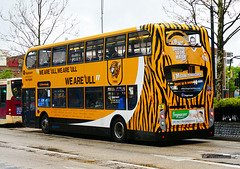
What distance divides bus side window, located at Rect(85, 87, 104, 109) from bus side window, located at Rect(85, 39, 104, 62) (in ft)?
3.98

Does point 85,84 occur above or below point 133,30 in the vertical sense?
below

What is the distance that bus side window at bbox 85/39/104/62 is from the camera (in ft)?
54.8

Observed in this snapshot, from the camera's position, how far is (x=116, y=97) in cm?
1588

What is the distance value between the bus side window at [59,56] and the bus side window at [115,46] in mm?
3252

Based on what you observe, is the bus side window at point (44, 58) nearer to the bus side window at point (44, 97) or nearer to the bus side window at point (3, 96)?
the bus side window at point (44, 97)

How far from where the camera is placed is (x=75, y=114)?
1828cm

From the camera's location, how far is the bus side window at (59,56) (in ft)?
62.1

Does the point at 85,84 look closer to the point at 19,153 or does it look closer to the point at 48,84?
the point at 48,84

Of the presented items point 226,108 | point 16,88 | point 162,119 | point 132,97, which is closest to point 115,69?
point 132,97

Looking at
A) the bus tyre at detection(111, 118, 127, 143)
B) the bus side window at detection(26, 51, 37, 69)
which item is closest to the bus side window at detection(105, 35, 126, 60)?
the bus tyre at detection(111, 118, 127, 143)

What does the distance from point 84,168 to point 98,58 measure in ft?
25.3

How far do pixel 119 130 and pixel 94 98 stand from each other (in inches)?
76.5

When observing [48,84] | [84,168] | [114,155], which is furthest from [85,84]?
[84,168]

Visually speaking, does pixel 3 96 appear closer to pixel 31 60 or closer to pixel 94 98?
pixel 31 60
